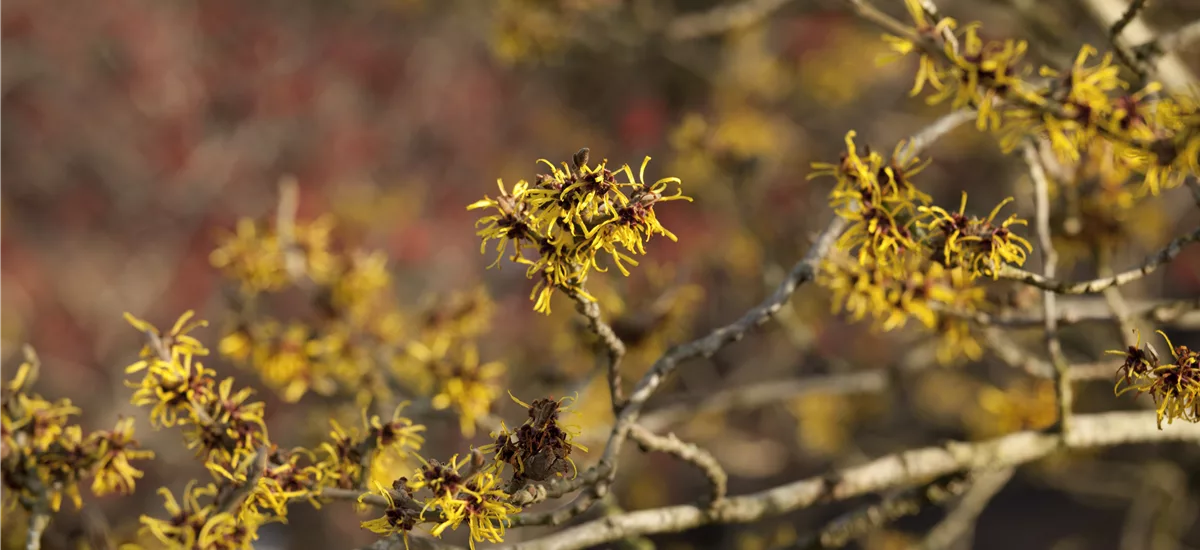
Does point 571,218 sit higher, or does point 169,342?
point 169,342

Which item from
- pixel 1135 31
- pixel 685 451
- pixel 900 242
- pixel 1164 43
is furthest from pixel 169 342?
pixel 1135 31

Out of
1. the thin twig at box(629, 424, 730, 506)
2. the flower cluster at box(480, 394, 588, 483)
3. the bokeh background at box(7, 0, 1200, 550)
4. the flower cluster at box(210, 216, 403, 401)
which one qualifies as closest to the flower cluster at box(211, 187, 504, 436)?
the flower cluster at box(210, 216, 403, 401)

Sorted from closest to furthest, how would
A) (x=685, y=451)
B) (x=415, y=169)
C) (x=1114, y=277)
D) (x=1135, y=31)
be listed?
1. (x=1114, y=277)
2. (x=685, y=451)
3. (x=1135, y=31)
4. (x=415, y=169)

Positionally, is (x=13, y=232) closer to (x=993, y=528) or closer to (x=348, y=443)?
(x=348, y=443)

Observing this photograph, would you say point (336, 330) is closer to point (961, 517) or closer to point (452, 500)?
point (452, 500)

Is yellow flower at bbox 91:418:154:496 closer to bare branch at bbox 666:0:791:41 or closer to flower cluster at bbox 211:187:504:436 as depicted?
flower cluster at bbox 211:187:504:436

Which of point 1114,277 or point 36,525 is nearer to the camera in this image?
point 1114,277
